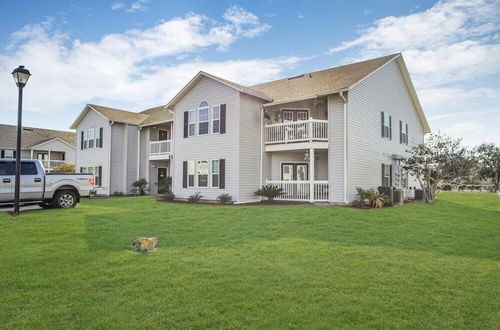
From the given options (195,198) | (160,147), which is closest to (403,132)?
(195,198)

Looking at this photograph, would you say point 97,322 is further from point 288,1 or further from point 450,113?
point 450,113

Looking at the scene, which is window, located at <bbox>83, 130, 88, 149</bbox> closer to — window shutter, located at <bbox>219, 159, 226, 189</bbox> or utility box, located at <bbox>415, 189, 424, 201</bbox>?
window shutter, located at <bbox>219, 159, 226, 189</bbox>

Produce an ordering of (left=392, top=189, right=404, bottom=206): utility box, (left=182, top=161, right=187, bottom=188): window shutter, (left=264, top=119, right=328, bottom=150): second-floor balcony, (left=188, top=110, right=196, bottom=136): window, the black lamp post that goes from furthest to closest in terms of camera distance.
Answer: (left=182, top=161, right=187, bottom=188): window shutter < (left=188, top=110, right=196, bottom=136): window < (left=392, top=189, right=404, bottom=206): utility box < (left=264, top=119, right=328, bottom=150): second-floor balcony < the black lamp post

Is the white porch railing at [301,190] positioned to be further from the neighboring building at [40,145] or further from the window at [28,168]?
the neighboring building at [40,145]

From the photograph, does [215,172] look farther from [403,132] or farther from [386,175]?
[403,132]

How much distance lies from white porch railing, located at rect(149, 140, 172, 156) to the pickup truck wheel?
10982 millimetres

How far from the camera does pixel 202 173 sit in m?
18.6

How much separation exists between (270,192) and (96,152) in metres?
17.3

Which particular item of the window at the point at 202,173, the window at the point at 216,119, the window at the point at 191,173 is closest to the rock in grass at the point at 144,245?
the window at the point at 202,173

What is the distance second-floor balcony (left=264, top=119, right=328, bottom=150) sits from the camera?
1614cm

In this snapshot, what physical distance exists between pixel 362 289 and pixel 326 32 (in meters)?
15.3

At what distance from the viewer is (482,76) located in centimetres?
1780

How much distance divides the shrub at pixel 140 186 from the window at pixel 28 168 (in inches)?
497

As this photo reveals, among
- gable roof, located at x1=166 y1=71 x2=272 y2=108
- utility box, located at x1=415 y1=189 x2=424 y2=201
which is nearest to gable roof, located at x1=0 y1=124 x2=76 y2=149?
gable roof, located at x1=166 y1=71 x2=272 y2=108
